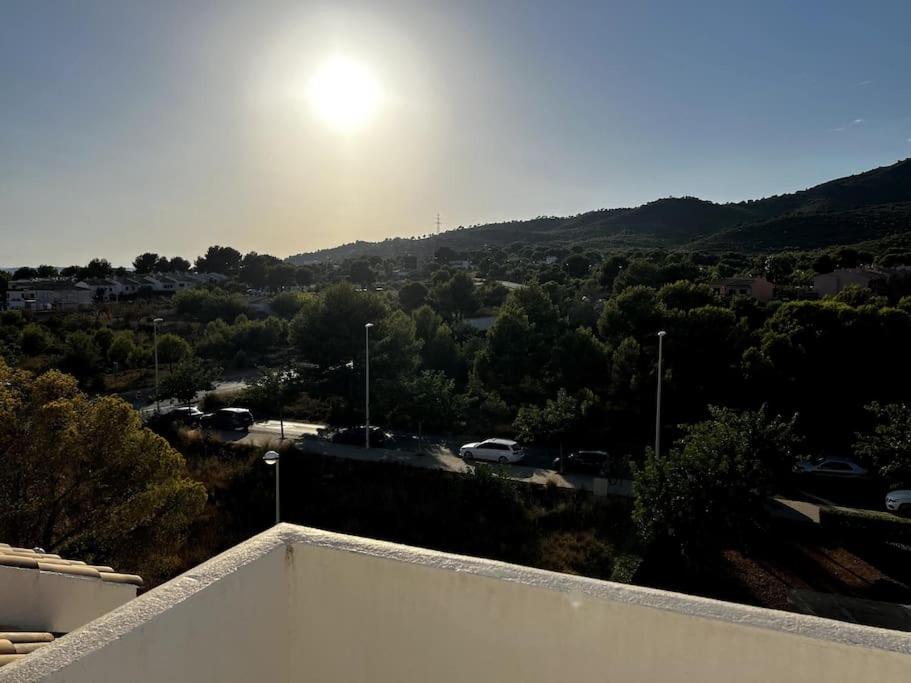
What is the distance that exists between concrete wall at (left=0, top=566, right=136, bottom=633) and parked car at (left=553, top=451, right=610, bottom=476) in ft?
54.4

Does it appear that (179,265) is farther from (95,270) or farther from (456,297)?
(456,297)

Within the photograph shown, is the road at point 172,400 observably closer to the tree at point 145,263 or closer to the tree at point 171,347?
the tree at point 171,347

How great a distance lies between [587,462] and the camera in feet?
67.5

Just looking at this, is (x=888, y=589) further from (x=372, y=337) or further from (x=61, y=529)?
(x=372, y=337)

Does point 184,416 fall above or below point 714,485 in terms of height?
below

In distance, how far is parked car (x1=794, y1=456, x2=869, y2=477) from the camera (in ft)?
62.5

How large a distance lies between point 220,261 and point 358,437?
95814 mm

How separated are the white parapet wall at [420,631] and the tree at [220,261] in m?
111

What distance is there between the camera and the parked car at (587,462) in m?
20.4

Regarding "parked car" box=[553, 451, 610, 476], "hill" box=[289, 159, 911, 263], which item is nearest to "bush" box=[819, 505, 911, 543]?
"parked car" box=[553, 451, 610, 476]

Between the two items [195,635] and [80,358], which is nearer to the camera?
[195,635]

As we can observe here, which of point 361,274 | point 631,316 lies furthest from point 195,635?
point 361,274

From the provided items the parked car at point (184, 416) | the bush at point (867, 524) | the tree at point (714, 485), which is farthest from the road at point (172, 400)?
the bush at point (867, 524)

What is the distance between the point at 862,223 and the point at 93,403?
88.8 meters
